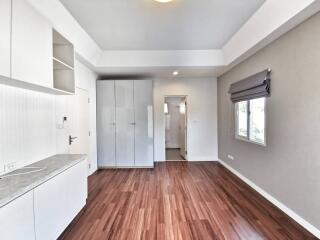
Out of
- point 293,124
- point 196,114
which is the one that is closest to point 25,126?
point 293,124

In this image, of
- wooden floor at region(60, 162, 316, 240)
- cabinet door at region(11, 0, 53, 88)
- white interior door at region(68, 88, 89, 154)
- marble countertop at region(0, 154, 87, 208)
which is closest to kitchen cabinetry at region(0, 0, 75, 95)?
cabinet door at region(11, 0, 53, 88)

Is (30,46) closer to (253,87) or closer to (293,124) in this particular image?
(293,124)

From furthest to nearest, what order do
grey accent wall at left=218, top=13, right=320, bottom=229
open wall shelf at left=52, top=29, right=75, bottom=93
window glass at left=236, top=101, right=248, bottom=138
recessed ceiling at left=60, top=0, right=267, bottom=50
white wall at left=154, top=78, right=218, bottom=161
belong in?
white wall at left=154, top=78, right=218, bottom=161
window glass at left=236, top=101, right=248, bottom=138
open wall shelf at left=52, top=29, right=75, bottom=93
recessed ceiling at left=60, top=0, right=267, bottom=50
grey accent wall at left=218, top=13, right=320, bottom=229

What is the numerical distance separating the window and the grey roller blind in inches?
6.3

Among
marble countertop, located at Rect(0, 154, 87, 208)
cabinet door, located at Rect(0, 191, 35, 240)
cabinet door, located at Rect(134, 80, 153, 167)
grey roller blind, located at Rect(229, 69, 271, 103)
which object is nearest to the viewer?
cabinet door, located at Rect(0, 191, 35, 240)

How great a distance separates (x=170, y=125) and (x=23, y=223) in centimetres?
770

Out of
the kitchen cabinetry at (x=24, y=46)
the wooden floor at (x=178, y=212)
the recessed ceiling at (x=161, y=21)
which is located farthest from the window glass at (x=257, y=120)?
the kitchen cabinetry at (x=24, y=46)

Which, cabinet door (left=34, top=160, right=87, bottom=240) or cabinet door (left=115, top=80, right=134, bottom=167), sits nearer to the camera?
cabinet door (left=34, top=160, right=87, bottom=240)

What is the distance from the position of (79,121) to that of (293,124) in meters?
3.83

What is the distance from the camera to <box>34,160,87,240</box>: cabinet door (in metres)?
1.80

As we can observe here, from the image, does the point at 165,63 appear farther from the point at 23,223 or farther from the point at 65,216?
the point at 23,223

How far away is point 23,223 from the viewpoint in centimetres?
157

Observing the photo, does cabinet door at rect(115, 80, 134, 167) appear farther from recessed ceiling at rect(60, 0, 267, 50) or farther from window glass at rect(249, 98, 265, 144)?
window glass at rect(249, 98, 265, 144)

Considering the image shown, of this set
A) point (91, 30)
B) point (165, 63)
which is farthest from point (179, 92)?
point (91, 30)
